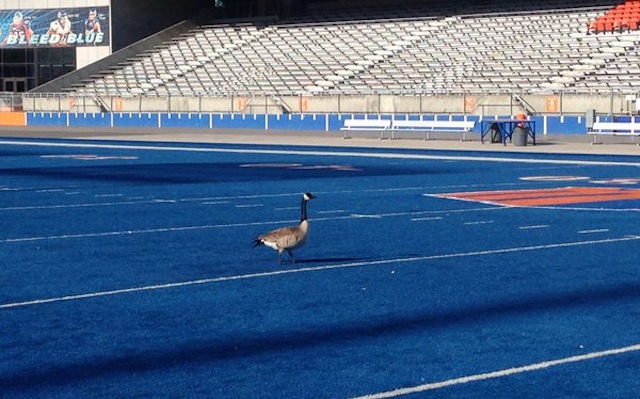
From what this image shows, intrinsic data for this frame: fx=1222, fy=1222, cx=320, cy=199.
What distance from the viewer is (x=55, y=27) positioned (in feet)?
224

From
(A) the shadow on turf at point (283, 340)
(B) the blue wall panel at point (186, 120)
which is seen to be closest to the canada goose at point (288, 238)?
(A) the shadow on turf at point (283, 340)

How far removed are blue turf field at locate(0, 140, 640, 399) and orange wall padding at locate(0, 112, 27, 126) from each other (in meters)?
40.6

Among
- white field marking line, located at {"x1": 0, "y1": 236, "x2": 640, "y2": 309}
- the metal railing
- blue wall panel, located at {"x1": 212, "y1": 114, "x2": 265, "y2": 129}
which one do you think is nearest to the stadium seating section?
the metal railing

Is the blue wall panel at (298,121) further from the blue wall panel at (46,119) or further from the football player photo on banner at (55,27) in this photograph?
the football player photo on banner at (55,27)

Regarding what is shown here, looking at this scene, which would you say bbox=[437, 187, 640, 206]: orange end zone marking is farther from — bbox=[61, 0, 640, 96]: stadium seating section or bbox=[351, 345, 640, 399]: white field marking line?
bbox=[61, 0, 640, 96]: stadium seating section

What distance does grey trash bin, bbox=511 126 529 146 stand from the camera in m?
A: 35.4

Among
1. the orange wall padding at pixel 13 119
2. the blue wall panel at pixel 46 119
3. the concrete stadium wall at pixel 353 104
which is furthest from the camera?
the orange wall padding at pixel 13 119

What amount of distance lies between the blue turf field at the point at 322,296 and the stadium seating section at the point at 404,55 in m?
26.7

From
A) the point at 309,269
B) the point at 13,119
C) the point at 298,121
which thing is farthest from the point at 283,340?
the point at 13,119

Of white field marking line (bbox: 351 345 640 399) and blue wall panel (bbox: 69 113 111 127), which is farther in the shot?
blue wall panel (bbox: 69 113 111 127)

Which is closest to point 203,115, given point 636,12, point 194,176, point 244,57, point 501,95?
point 244,57

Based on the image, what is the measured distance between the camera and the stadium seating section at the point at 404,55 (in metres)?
48.3

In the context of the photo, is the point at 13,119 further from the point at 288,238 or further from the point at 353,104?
the point at 288,238

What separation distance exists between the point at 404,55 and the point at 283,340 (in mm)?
47612
